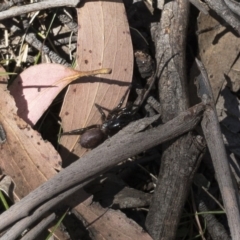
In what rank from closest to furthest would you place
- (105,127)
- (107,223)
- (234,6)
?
(107,223) < (234,6) < (105,127)

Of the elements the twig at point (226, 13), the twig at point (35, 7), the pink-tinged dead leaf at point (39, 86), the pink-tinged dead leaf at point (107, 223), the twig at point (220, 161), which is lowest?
the pink-tinged dead leaf at point (107, 223)

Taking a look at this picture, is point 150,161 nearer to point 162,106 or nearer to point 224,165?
point 162,106

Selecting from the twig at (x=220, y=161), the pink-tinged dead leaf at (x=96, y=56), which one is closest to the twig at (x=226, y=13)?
the twig at (x=220, y=161)

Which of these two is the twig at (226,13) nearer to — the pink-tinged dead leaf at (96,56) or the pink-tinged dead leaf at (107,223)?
the pink-tinged dead leaf at (96,56)

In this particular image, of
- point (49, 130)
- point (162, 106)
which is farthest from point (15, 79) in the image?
point (162, 106)

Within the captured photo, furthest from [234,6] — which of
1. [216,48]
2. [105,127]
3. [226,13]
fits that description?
[105,127]

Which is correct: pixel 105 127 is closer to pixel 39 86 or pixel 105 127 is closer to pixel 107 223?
pixel 39 86

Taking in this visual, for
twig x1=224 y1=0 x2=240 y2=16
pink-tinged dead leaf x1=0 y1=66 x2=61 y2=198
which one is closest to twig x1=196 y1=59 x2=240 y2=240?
twig x1=224 y1=0 x2=240 y2=16

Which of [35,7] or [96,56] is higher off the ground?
[35,7]
